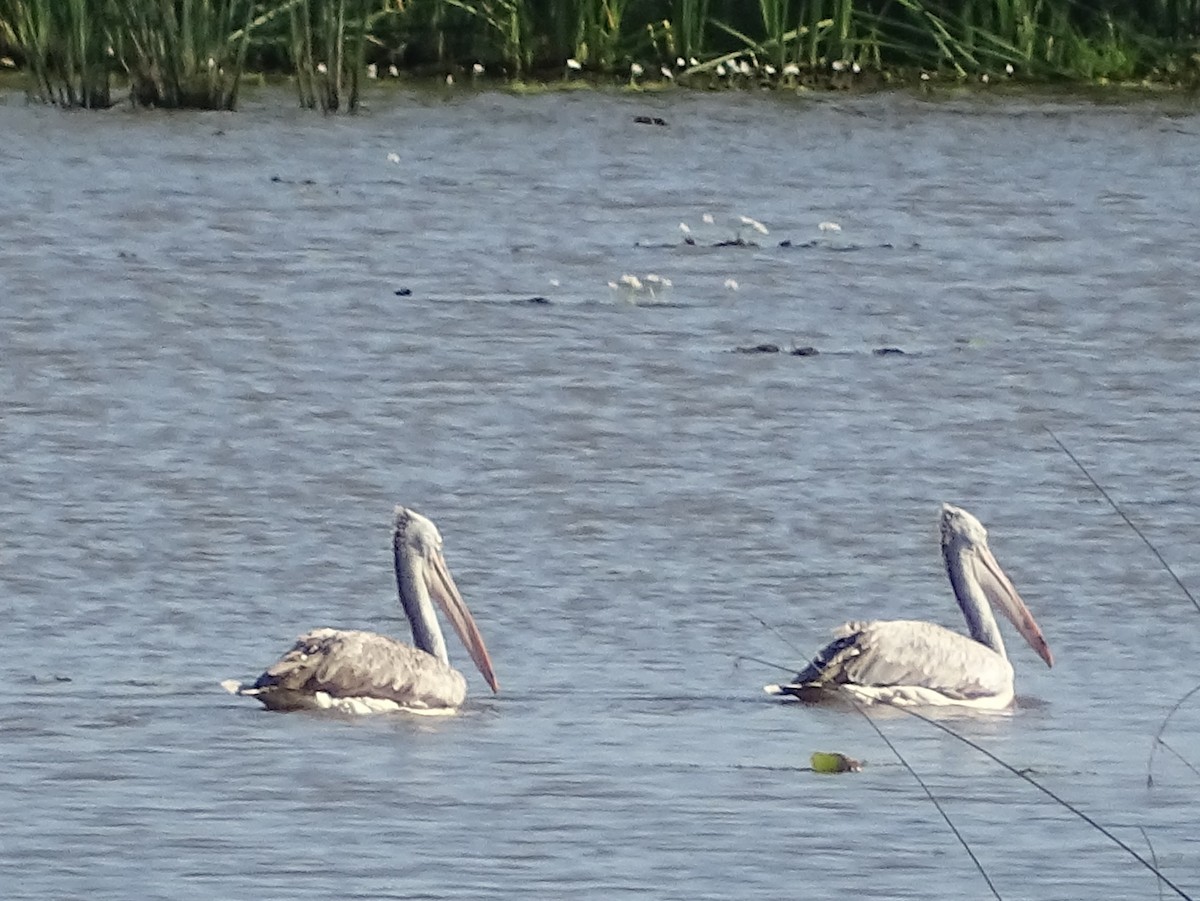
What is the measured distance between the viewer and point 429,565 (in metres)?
7.73

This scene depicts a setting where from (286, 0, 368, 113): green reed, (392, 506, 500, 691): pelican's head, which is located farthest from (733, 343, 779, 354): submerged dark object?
A: (286, 0, 368, 113): green reed

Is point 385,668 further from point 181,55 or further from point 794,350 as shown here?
point 181,55

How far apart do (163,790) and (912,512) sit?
3.24 metres

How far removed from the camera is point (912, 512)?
9.14 m

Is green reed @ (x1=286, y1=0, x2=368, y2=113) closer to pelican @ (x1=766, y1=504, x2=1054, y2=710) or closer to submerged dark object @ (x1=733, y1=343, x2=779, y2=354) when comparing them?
submerged dark object @ (x1=733, y1=343, x2=779, y2=354)

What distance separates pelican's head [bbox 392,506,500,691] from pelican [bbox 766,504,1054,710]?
0.67 metres

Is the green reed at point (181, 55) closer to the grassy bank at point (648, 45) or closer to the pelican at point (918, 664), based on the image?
the grassy bank at point (648, 45)

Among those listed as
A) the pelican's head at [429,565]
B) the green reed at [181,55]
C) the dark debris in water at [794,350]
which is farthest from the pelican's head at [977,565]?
the green reed at [181,55]

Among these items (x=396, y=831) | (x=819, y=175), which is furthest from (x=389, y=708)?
(x=819, y=175)

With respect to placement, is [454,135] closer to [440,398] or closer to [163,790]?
[440,398]

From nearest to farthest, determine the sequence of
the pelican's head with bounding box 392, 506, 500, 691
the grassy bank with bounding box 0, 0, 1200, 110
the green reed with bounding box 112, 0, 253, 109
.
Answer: the pelican's head with bounding box 392, 506, 500, 691, the green reed with bounding box 112, 0, 253, 109, the grassy bank with bounding box 0, 0, 1200, 110

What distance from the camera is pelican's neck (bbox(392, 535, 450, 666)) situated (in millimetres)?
7551

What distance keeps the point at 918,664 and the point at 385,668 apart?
1.05 meters

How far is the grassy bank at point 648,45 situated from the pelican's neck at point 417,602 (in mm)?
11484
